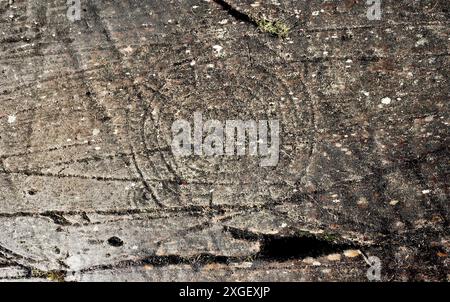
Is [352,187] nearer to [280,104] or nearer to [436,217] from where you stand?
[436,217]

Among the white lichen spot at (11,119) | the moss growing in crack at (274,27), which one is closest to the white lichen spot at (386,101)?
the moss growing in crack at (274,27)

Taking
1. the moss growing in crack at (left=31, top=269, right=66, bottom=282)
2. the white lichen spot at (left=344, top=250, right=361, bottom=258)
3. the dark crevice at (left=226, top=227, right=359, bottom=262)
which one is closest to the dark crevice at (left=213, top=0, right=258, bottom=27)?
the dark crevice at (left=226, top=227, right=359, bottom=262)

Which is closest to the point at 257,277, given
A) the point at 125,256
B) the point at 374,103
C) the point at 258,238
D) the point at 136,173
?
the point at 258,238

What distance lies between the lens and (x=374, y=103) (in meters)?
3.19

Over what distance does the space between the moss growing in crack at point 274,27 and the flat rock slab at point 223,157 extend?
0.5 inches

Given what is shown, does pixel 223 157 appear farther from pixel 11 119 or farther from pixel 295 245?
pixel 11 119

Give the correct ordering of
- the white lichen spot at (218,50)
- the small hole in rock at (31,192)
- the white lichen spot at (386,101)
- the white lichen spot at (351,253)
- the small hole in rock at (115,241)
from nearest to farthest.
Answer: the white lichen spot at (351,253), the small hole in rock at (115,241), the small hole in rock at (31,192), the white lichen spot at (386,101), the white lichen spot at (218,50)

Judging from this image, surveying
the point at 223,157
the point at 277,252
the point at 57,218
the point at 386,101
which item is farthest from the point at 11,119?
the point at 386,101

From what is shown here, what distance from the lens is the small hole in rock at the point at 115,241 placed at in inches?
108

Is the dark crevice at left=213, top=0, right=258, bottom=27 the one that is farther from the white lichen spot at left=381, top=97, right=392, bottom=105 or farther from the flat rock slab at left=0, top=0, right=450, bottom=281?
the white lichen spot at left=381, top=97, right=392, bottom=105

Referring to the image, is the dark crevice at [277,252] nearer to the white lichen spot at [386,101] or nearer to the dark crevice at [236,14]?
the white lichen spot at [386,101]

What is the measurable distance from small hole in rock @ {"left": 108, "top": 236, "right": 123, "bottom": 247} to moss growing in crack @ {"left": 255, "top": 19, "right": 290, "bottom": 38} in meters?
1.90

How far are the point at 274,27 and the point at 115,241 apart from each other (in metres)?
1.97

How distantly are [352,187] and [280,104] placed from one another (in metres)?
0.76
